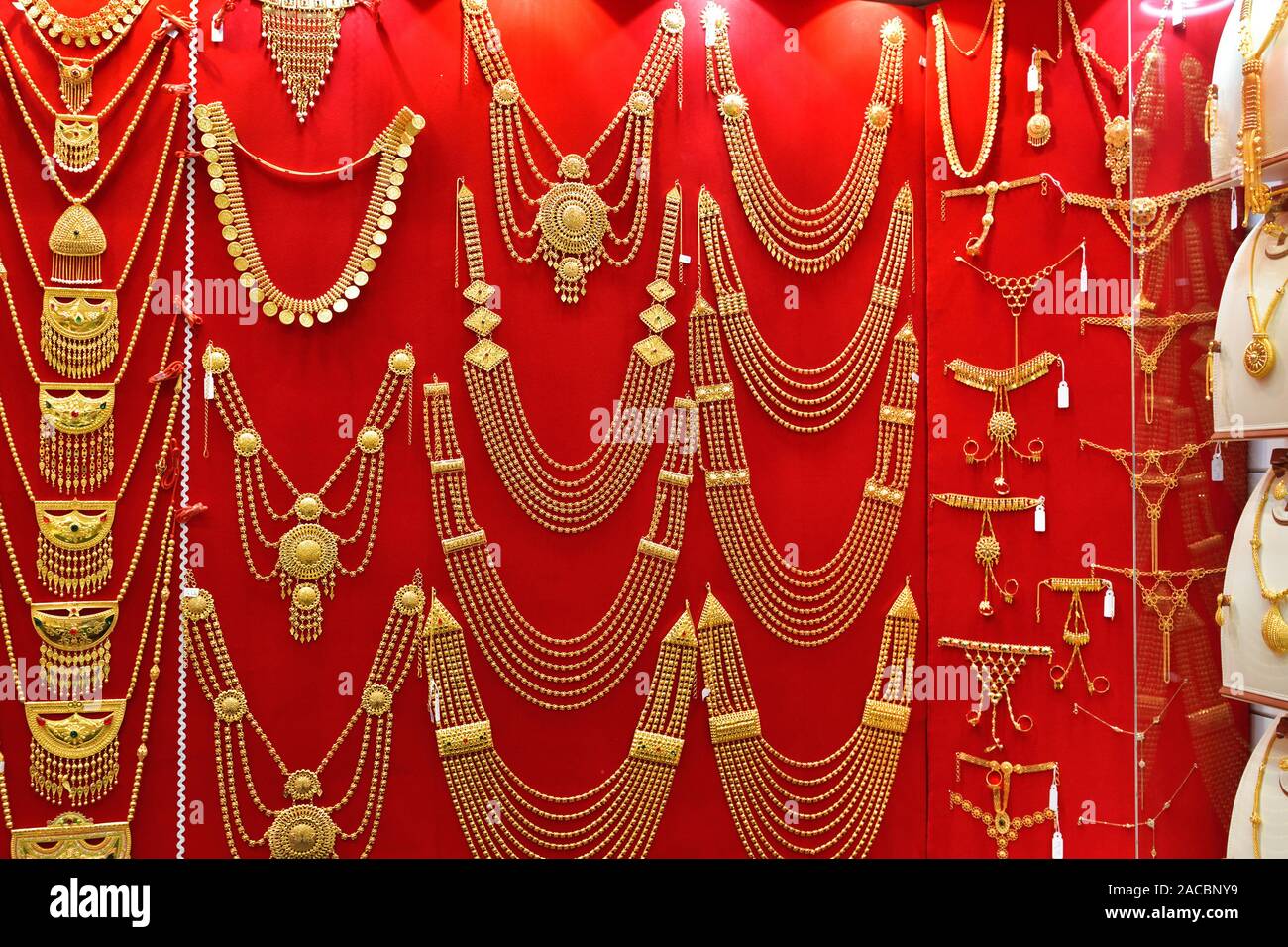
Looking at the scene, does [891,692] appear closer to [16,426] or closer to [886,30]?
[886,30]

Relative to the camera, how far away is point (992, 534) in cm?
341

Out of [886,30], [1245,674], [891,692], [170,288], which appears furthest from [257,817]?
[886,30]

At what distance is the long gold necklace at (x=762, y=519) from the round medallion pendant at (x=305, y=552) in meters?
1.26

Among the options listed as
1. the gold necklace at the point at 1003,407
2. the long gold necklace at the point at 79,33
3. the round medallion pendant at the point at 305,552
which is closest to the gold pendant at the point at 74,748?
the round medallion pendant at the point at 305,552

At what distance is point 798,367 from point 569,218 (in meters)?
0.93

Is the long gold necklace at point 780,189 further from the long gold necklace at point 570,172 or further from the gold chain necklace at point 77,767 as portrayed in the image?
the gold chain necklace at point 77,767

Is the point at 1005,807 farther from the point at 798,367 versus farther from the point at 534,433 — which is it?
the point at 534,433

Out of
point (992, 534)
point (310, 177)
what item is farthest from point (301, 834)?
point (992, 534)

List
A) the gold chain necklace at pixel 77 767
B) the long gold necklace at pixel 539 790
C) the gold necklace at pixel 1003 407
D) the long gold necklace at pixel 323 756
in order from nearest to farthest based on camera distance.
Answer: the gold chain necklace at pixel 77 767, the long gold necklace at pixel 323 756, the long gold necklace at pixel 539 790, the gold necklace at pixel 1003 407

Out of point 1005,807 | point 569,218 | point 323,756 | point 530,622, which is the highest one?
point 569,218

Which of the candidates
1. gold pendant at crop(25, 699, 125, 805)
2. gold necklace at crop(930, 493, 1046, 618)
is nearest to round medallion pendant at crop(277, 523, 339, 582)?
gold pendant at crop(25, 699, 125, 805)

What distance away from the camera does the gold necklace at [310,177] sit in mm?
3092

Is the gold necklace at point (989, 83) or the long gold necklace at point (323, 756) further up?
the gold necklace at point (989, 83)

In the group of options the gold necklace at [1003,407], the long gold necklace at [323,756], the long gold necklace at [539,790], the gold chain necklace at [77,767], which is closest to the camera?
the gold chain necklace at [77,767]
